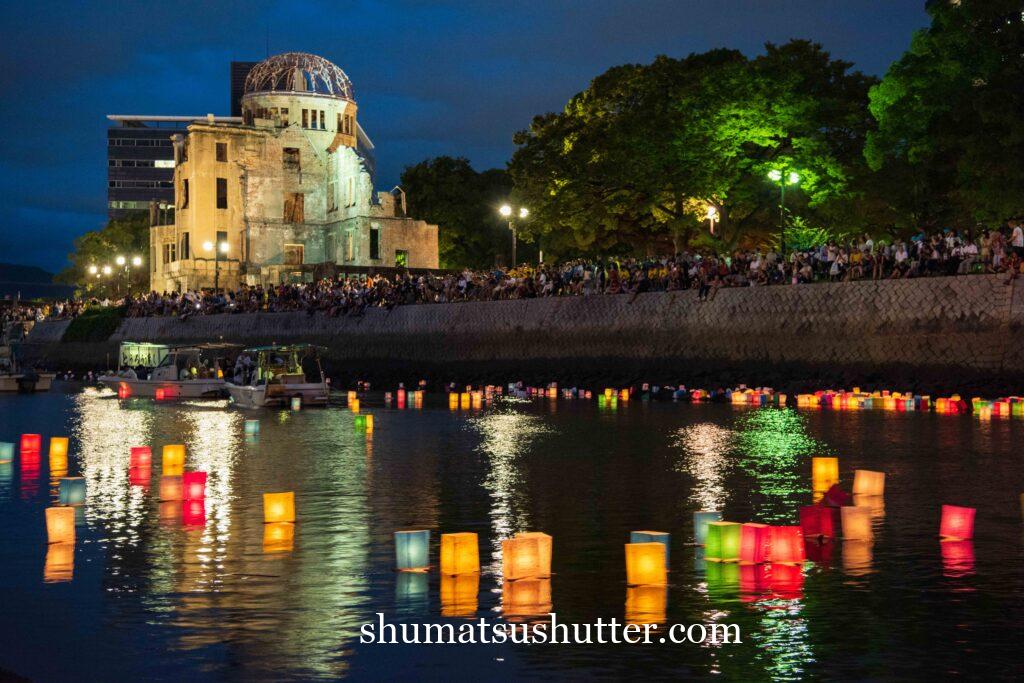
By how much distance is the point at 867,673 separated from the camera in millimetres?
9133

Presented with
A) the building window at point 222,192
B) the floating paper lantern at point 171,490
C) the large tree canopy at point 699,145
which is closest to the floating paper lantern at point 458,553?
the floating paper lantern at point 171,490

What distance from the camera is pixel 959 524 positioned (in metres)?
14.2

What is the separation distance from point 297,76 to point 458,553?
107139mm

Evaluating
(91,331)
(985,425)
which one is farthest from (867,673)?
(91,331)

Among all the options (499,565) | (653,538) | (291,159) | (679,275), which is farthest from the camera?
(291,159)

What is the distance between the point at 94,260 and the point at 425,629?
144 metres

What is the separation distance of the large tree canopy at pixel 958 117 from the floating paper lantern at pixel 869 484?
81.2 ft

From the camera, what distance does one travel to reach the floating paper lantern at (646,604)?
10766mm

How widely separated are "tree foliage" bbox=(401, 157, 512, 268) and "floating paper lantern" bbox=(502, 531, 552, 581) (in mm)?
103287

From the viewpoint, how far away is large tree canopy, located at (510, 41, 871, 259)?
5981cm

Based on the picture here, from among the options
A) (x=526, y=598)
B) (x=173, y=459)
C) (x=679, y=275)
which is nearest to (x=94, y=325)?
(x=679, y=275)

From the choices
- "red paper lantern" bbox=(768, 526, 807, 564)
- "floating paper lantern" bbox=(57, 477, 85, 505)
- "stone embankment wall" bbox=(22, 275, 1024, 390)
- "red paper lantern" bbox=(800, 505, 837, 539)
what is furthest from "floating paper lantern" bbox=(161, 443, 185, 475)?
"stone embankment wall" bbox=(22, 275, 1024, 390)

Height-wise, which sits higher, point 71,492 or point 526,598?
point 71,492

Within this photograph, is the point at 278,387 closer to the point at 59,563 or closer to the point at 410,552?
the point at 59,563
